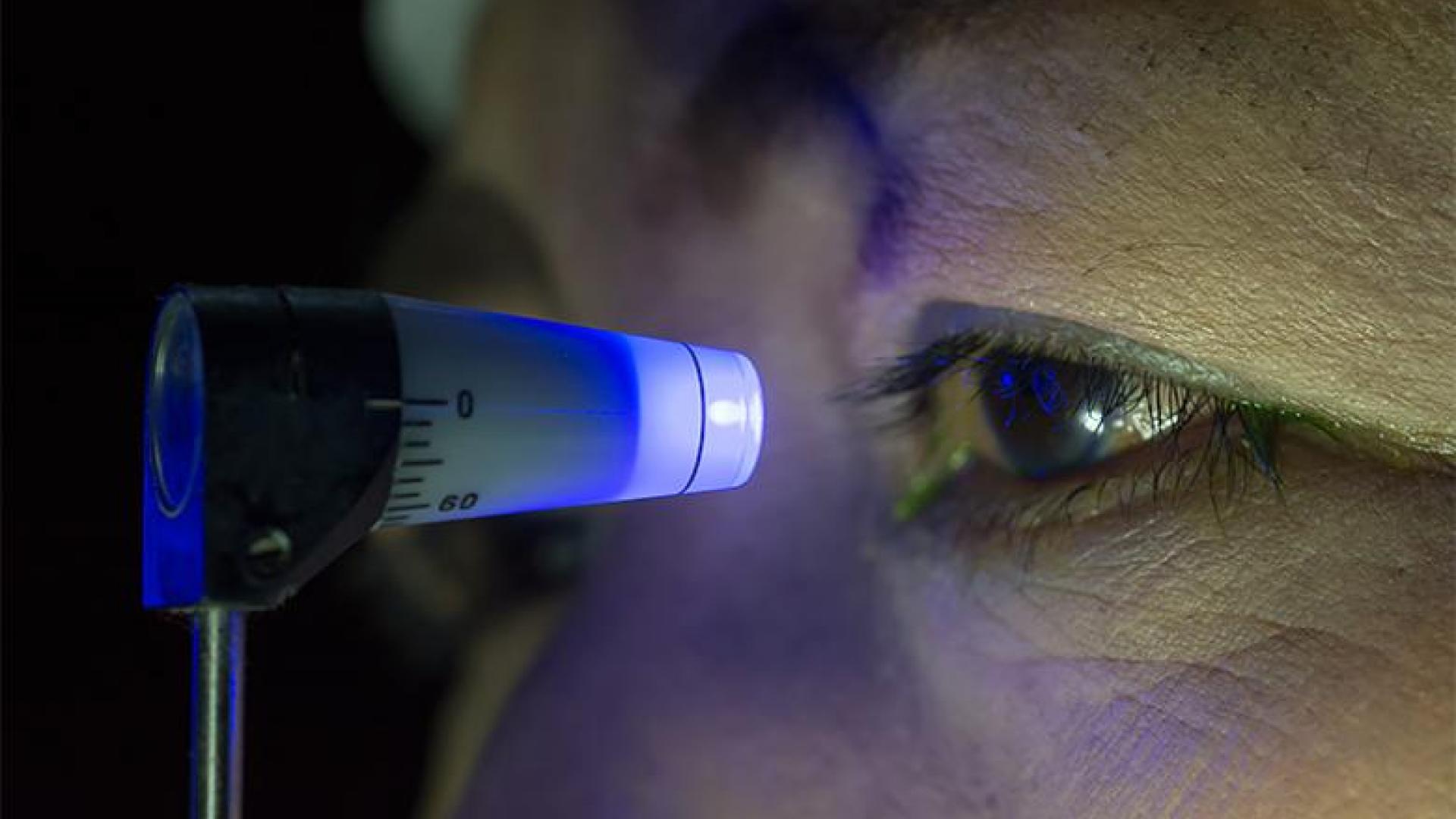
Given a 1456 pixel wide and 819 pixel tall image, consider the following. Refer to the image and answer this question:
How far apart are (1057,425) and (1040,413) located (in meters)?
0.02

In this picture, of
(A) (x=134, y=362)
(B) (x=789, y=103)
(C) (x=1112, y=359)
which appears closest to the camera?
(C) (x=1112, y=359)

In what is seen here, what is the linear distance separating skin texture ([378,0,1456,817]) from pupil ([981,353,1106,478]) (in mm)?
57

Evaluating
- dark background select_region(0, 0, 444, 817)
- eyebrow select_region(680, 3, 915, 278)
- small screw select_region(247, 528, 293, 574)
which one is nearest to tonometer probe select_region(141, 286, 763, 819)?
small screw select_region(247, 528, 293, 574)

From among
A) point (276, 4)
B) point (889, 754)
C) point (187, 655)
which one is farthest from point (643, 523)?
point (276, 4)

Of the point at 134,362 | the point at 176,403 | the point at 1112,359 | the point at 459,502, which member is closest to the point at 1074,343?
the point at 1112,359

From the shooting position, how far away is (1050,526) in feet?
2.39

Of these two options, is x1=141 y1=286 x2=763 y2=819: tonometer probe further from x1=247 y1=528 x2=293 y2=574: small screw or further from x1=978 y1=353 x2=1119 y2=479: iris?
x1=978 y1=353 x2=1119 y2=479: iris

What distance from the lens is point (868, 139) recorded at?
0.75 metres

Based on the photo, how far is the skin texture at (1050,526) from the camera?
0.52m

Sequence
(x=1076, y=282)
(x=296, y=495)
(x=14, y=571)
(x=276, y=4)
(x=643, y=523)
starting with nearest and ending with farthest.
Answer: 1. (x=296, y=495)
2. (x=1076, y=282)
3. (x=643, y=523)
4. (x=14, y=571)
5. (x=276, y=4)

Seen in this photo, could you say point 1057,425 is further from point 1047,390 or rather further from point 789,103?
point 789,103

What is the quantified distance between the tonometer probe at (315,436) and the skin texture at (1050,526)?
26cm

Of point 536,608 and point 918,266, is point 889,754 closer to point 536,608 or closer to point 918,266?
point 918,266

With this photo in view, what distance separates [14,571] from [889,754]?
3.67 ft
